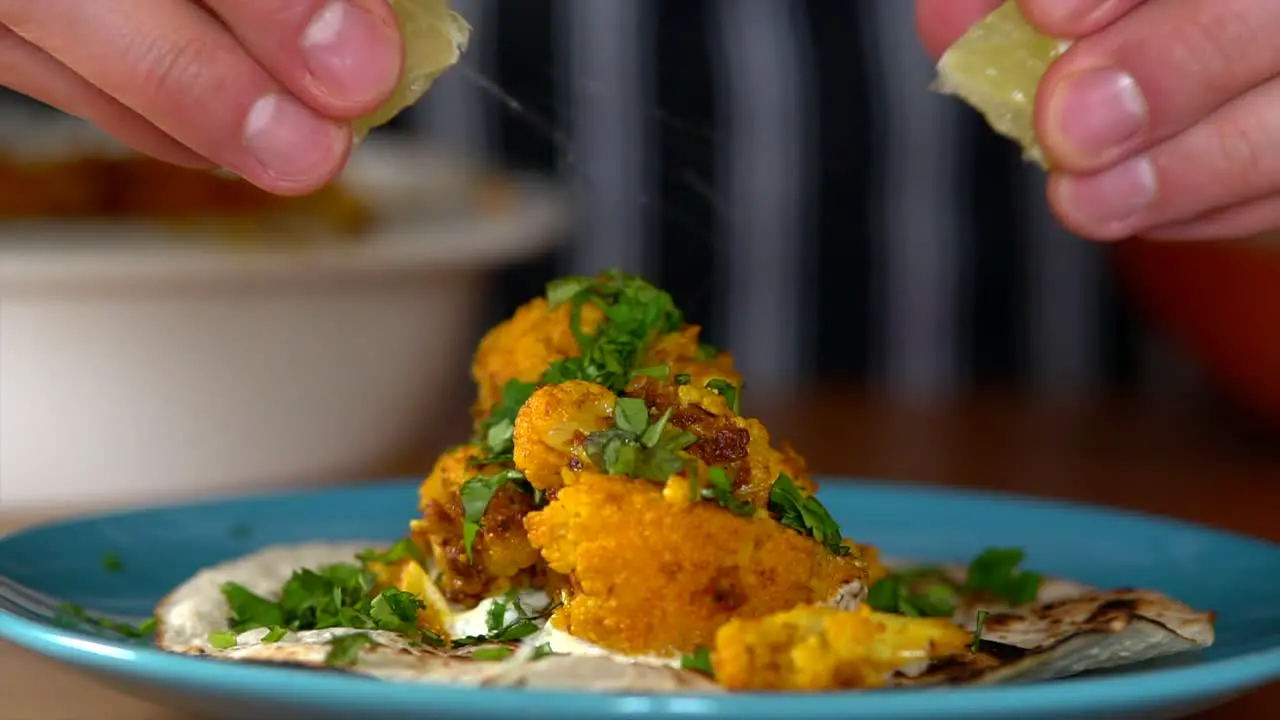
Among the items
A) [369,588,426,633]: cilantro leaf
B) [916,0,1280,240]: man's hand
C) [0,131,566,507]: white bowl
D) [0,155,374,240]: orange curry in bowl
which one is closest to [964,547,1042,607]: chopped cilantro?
[916,0,1280,240]: man's hand

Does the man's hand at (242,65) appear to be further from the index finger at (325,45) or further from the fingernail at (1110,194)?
the fingernail at (1110,194)

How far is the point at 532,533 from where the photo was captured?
1.13m

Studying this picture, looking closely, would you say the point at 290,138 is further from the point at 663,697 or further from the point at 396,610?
the point at 663,697

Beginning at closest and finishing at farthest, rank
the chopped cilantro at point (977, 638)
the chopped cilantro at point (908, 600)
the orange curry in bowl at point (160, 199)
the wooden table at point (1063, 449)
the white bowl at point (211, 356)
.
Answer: the chopped cilantro at point (977, 638)
the chopped cilantro at point (908, 600)
the white bowl at point (211, 356)
the wooden table at point (1063, 449)
the orange curry in bowl at point (160, 199)

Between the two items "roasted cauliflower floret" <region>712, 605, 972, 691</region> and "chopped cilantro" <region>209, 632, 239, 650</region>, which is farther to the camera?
"chopped cilantro" <region>209, 632, 239, 650</region>

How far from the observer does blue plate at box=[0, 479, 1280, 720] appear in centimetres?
88

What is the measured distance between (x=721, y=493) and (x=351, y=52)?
46cm

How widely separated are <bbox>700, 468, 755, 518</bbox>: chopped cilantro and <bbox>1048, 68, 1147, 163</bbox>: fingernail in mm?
484

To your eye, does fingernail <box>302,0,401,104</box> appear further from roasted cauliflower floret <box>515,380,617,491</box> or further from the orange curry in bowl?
the orange curry in bowl

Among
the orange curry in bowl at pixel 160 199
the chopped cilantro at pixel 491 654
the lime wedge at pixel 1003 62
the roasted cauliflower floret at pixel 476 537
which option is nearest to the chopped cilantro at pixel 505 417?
the roasted cauliflower floret at pixel 476 537

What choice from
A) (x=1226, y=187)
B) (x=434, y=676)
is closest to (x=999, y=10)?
(x=1226, y=187)

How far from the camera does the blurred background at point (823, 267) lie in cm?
247

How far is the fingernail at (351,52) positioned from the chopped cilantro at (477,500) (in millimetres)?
320

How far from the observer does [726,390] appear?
1.25 meters
